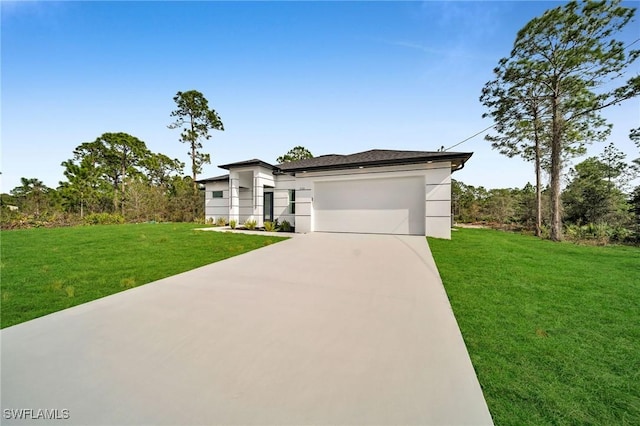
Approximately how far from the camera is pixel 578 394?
1542 mm

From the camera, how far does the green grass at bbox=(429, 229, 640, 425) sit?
1442mm

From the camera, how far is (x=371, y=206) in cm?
1044

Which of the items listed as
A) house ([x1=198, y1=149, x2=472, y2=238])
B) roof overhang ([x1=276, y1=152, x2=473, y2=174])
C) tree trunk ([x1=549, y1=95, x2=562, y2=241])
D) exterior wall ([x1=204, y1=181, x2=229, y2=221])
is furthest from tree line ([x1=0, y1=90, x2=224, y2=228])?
tree trunk ([x1=549, y1=95, x2=562, y2=241])

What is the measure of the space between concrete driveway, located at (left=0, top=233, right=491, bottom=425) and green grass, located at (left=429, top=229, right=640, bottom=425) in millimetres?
207

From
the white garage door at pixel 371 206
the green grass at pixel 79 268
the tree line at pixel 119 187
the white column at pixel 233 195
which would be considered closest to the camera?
the green grass at pixel 79 268

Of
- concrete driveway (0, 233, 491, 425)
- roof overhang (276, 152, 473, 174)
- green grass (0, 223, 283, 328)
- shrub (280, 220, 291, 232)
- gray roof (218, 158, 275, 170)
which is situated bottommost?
concrete driveway (0, 233, 491, 425)

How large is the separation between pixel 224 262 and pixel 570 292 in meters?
6.39

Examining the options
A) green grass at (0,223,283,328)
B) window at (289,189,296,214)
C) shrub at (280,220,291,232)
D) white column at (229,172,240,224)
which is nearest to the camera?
green grass at (0,223,283,328)

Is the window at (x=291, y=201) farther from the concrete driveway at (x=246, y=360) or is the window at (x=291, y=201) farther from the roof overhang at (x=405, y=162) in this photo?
the concrete driveway at (x=246, y=360)

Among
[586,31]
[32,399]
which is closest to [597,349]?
[32,399]

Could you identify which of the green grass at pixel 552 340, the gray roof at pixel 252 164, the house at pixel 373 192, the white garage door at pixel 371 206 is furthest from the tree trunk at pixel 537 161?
the gray roof at pixel 252 164

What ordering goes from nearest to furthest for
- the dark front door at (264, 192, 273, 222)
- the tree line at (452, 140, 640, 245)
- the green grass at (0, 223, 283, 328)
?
the green grass at (0, 223, 283, 328), the tree line at (452, 140, 640, 245), the dark front door at (264, 192, 273, 222)

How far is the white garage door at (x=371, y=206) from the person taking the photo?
9820 millimetres

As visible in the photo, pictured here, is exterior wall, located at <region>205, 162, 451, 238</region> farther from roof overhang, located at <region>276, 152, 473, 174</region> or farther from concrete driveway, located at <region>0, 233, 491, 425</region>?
concrete driveway, located at <region>0, 233, 491, 425</region>
